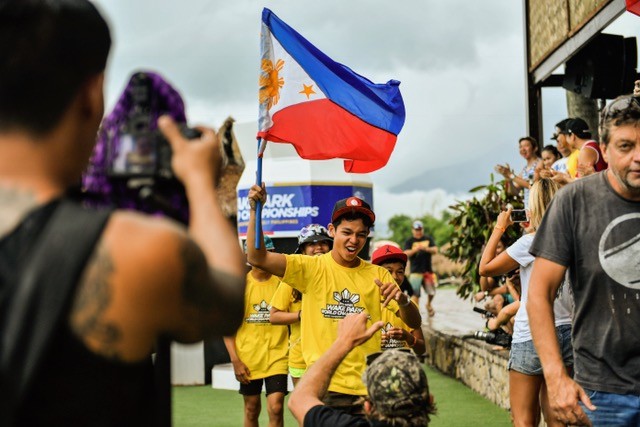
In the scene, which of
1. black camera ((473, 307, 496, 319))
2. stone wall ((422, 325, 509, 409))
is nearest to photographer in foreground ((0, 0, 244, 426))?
stone wall ((422, 325, 509, 409))

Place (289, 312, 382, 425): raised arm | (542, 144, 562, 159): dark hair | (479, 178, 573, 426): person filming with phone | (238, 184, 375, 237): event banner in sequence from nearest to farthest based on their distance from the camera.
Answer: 1. (289, 312, 382, 425): raised arm
2. (479, 178, 573, 426): person filming with phone
3. (542, 144, 562, 159): dark hair
4. (238, 184, 375, 237): event banner

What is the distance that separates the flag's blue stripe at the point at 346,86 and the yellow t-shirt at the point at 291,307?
5.53 ft

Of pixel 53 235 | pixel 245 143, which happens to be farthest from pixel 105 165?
pixel 245 143

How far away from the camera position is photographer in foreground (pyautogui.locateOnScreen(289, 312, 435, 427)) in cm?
346

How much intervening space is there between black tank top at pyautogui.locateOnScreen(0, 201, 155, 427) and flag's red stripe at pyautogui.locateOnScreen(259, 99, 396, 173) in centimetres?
610

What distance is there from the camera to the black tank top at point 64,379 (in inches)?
70.4

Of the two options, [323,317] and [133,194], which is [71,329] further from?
[323,317]

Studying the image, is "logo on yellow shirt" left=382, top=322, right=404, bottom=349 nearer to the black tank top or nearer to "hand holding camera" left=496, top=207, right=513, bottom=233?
"hand holding camera" left=496, top=207, right=513, bottom=233

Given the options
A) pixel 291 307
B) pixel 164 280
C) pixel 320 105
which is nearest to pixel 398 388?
pixel 164 280

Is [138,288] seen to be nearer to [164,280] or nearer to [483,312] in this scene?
[164,280]

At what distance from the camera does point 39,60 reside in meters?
1.89

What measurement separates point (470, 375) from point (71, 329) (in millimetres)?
10794

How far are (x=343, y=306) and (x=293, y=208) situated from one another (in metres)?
7.00

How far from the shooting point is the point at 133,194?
2.06 metres
